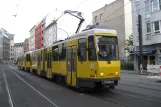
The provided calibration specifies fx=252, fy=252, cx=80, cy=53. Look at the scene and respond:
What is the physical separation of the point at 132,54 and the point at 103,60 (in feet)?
90.8

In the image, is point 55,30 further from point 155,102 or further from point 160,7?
point 155,102

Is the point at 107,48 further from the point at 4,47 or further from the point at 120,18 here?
the point at 4,47

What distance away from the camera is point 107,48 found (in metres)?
12.5

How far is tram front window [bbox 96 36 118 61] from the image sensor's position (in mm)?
12328

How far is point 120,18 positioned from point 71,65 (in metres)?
40.9

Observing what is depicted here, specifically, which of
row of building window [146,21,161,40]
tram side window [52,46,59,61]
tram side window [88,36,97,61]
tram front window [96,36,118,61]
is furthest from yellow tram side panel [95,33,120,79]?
row of building window [146,21,161,40]

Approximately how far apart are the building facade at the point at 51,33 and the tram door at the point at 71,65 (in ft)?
Result: 194

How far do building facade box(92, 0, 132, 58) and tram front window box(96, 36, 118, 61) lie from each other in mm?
38006

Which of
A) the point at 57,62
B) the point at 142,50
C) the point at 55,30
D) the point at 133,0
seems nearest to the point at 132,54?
the point at 142,50

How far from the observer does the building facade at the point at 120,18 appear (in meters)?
52.4

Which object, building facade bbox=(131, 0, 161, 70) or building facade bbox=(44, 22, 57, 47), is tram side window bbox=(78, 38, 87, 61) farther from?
building facade bbox=(44, 22, 57, 47)

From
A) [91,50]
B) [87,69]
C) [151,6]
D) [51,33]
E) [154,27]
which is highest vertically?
[51,33]

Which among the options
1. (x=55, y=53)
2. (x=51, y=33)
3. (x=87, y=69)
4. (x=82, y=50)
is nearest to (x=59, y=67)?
(x=55, y=53)

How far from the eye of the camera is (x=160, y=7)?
1323 inches
